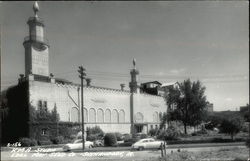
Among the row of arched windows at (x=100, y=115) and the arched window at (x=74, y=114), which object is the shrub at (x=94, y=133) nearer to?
the row of arched windows at (x=100, y=115)

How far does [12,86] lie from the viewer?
114 feet

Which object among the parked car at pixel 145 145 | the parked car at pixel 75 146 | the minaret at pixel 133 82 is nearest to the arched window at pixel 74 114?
the parked car at pixel 75 146

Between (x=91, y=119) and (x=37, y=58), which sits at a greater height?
(x=37, y=58)

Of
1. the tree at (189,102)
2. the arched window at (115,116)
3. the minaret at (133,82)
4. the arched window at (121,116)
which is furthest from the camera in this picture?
the arched window at (121,116)

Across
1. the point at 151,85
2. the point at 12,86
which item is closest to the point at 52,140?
the point at 12,86

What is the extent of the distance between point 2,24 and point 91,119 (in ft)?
99.7

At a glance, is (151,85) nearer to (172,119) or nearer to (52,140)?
(172,119)

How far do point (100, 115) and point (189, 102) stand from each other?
1367 centimetres

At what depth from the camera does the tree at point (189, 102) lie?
44.8 m

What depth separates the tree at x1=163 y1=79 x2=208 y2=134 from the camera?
44.8 metres

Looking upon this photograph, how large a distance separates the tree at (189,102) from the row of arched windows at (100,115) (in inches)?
334

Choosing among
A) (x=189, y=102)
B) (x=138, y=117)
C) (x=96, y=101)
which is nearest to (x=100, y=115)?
(x=96, y=101)

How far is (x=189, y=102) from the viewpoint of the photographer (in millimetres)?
45469

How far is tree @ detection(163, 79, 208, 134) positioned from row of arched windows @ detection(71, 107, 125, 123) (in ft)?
27.8
